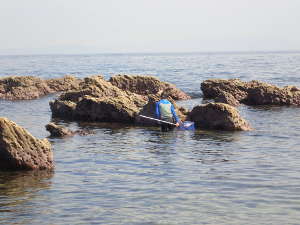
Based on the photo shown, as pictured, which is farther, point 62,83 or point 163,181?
point 62,83

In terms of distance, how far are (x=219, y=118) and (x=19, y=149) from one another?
11.4 metres

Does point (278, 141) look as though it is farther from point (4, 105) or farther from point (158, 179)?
point (4, 105)

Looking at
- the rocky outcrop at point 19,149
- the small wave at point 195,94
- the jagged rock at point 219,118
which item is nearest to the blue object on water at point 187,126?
the jagged rock at point 219,118

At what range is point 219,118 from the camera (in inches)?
965

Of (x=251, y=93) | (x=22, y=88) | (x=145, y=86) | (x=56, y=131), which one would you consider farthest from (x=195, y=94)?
(x=56, y=131)

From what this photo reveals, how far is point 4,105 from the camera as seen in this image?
3656 cm

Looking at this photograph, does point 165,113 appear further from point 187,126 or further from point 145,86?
point 145,86

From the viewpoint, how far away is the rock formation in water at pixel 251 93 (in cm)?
3419

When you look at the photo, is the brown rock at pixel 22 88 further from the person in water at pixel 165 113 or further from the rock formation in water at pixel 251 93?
the person in water at pixel 165 113

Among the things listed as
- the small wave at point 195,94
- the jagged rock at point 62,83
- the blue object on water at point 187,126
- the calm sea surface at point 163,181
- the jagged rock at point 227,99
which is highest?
the jagged rock at point 62,83

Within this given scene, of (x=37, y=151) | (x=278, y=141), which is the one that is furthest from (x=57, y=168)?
(x=278, y=141)

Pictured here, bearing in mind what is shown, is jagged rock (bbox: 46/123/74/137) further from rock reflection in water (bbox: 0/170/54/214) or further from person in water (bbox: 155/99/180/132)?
rock reflection in water (bbox: 0/170/54/214)

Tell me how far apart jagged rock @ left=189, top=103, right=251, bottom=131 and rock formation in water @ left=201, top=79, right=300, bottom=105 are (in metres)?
8.74

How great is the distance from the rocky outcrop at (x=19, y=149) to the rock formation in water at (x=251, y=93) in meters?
19.8
